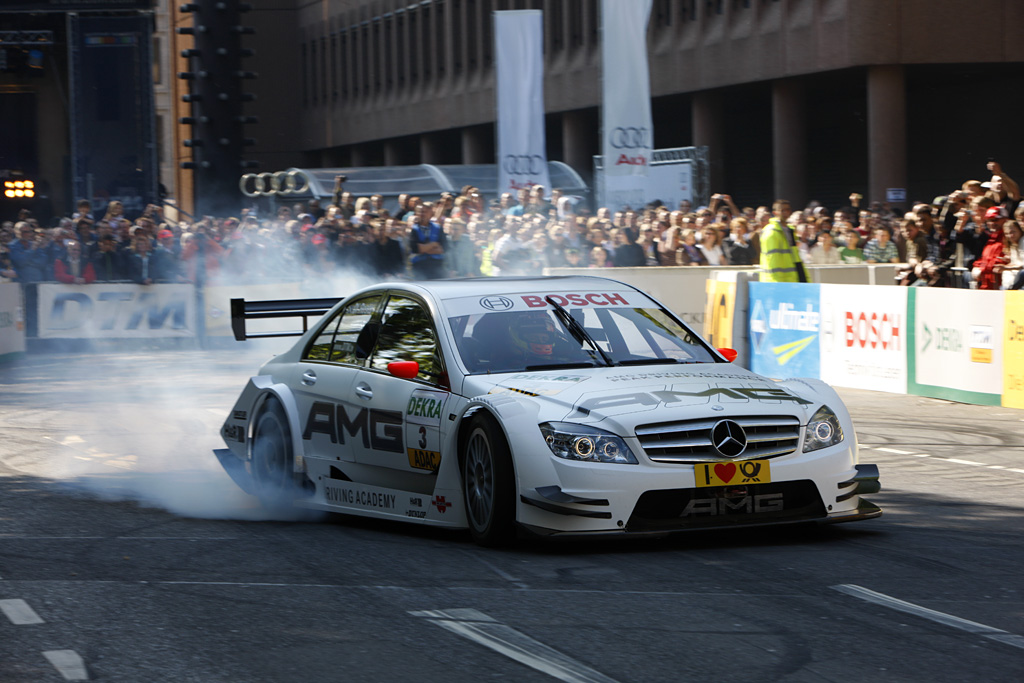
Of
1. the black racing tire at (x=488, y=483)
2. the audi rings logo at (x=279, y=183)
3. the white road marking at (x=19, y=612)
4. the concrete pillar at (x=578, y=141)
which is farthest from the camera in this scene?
the concrete pillar at (x=578, y=141)

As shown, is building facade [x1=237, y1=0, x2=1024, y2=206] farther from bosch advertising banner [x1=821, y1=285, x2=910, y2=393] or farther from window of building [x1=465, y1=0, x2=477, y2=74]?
bosch advertising banner [x1=821, y1=285, x2=910, y2=393]

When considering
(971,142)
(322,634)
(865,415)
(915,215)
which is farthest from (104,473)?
(971,142)

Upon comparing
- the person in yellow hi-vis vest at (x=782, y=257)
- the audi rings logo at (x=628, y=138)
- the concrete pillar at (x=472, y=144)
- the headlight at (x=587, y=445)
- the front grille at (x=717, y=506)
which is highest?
the concrete pillar at (x=472, y=144)

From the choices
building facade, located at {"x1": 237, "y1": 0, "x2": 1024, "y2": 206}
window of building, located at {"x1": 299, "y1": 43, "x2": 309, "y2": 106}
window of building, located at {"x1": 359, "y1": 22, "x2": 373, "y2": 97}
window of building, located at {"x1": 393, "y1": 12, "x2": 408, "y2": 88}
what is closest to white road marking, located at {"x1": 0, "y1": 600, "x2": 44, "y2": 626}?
building facade, located at {"x1": 237, "y1": 0, "x2": 1024, "y2": 206}

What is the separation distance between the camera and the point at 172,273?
24.8m

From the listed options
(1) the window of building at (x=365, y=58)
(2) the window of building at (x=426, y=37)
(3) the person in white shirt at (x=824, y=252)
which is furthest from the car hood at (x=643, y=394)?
(1) the window of building at (x=365, y=58)

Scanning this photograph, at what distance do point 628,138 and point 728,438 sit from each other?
17.5m

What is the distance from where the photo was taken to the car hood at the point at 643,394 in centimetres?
721

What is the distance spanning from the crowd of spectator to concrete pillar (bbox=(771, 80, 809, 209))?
14.9 metres

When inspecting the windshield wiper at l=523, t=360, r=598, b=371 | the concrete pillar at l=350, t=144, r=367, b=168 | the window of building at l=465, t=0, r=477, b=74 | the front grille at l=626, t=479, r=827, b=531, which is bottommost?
the front grille at l=626, t=479, r=827, b=531

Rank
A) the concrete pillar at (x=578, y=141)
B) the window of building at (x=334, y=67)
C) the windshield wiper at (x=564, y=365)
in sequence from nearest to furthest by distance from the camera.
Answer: the windshield wiper at (x=564, y=365), the concrete pillar at (x=578, y=141), the window of building at (x=334, y=67)

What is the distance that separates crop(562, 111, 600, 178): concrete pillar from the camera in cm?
5207

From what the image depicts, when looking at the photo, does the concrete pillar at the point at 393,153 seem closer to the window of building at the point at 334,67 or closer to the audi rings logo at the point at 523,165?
the window of building at the point at 334,67

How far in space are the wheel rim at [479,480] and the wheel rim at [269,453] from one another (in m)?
1.87
